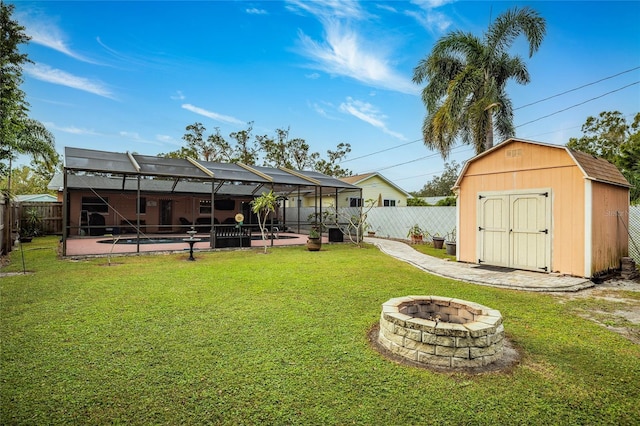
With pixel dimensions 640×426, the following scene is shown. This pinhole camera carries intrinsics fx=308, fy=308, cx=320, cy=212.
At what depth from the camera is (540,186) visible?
274 inches

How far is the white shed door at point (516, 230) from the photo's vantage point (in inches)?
271

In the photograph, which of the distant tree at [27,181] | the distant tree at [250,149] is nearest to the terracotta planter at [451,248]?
the distant tree at [250,149]

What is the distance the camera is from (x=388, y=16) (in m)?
10.3

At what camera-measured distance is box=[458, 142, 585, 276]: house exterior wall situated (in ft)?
21.0

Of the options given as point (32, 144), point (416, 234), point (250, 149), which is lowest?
point (416, 234)

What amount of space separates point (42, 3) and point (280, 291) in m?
7.12

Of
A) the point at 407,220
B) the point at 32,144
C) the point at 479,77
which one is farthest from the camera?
the point at 407,220

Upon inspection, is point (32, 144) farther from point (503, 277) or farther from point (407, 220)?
point (503, 277)

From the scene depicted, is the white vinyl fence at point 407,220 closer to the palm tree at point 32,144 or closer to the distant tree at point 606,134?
the palm tree at point 32,144

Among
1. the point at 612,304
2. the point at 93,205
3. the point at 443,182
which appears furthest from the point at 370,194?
Result: the point at 443,182

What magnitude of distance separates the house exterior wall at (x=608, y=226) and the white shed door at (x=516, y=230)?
0.77m

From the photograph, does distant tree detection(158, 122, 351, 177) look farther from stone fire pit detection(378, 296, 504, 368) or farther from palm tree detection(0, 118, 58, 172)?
stone fire pit detection(378, 296, 504, 368)

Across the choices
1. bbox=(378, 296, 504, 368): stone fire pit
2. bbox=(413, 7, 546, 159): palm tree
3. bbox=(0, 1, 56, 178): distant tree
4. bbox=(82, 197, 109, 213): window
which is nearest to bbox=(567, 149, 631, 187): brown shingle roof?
bbox=(378, 296, 504, 368): stone fire pit

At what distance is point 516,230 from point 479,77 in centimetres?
806
